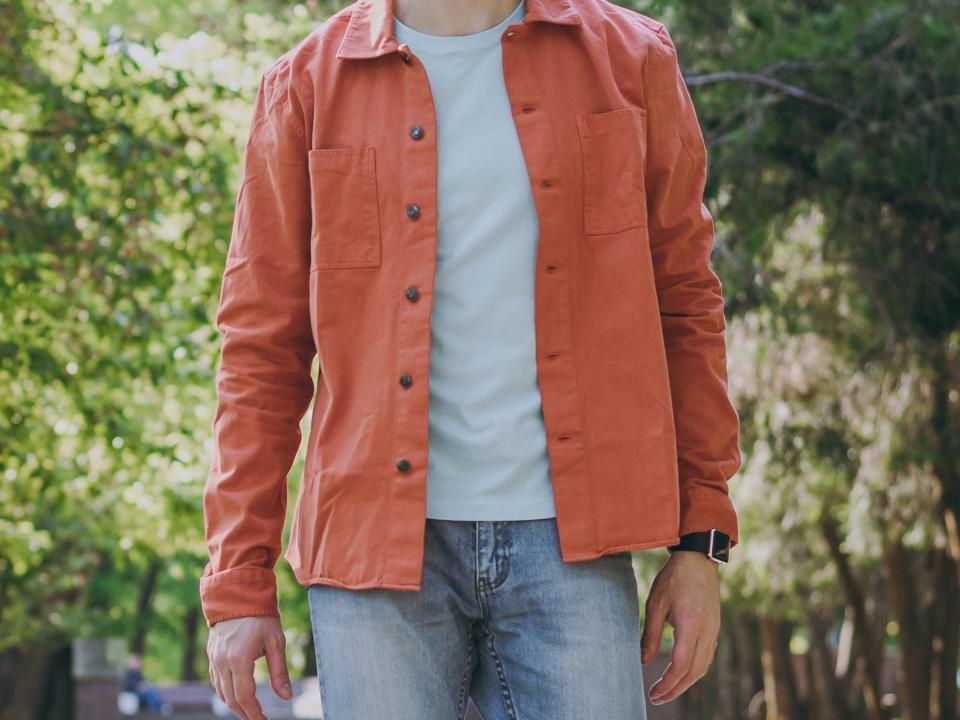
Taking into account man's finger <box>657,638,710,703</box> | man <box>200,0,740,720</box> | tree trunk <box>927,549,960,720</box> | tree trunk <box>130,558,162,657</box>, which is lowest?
tree trunk <box>130,558,162,657</box>

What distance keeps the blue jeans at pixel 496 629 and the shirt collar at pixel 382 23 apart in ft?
2.62

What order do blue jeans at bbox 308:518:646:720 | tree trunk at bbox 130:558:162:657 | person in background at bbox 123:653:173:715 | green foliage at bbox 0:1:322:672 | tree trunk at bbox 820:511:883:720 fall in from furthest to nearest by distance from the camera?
tree trunk at bbox 130:558:162:657 < person in background at bbox 123:653:173:715 < tree trunk at bbox 820:511:883:720 < green foliage at bbox 0:1:322:672 < blue jeans at bbox 308:518:646:720

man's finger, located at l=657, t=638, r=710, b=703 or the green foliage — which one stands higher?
the green foliage

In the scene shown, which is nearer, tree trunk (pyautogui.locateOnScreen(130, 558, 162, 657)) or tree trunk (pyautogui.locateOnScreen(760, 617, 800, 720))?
tree trunk (pyautogui.locateOnScreen(760, 617, 800, 720))

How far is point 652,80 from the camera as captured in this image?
8.13 feet

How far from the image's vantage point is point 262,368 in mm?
2447

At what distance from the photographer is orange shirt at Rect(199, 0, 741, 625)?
2.24 metres

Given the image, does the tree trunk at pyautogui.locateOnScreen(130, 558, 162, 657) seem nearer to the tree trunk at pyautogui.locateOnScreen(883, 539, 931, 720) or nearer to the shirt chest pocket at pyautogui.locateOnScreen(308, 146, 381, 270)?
the tree trunk at pyautogui.locateOnScreen(883, 539, 931, 720)

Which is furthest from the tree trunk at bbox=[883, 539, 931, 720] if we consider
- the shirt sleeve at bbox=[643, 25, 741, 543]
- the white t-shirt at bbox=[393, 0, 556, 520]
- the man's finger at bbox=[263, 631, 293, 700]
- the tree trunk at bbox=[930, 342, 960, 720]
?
the white t-shirt at bbox=[393, 0, 556, 520]

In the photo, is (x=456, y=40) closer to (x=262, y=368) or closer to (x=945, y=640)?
(x=262, y=368)

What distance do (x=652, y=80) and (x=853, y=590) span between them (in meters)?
17.0

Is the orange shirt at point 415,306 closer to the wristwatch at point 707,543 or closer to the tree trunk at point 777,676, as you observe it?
the wristwatch at point 707,543

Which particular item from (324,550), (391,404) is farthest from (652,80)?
Answer: (324,550)

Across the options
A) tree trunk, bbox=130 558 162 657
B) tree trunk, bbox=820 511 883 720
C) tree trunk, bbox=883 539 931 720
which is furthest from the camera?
tree trunk, bbox=130 558 162 657
